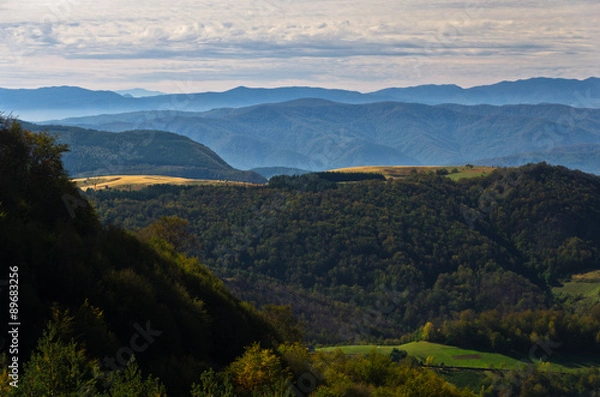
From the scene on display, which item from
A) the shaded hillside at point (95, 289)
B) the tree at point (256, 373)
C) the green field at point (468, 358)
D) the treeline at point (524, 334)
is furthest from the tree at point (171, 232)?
the treeline at point (524, 334)

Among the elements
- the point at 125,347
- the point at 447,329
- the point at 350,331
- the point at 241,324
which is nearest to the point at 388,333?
the point at 350,331

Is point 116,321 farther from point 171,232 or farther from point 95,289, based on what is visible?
point 171,232

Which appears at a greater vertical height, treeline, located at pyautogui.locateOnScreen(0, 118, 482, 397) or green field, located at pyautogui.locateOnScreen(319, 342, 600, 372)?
treeline, located at pyautogui.locateOnScreen(0, 118, 482, 397)

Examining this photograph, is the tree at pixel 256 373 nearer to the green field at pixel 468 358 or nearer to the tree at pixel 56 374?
the tree at pixel 56 374

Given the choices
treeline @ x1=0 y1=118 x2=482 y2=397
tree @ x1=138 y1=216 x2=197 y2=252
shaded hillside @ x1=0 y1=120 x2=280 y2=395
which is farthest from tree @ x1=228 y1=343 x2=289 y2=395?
tree @ x1=138 y1=216 x2=197 y2=252

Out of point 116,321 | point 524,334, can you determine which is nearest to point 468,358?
point 524,334

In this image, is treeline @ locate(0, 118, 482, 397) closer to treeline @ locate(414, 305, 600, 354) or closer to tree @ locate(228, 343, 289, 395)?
tree @ locate(228, 343, 289, 395)
